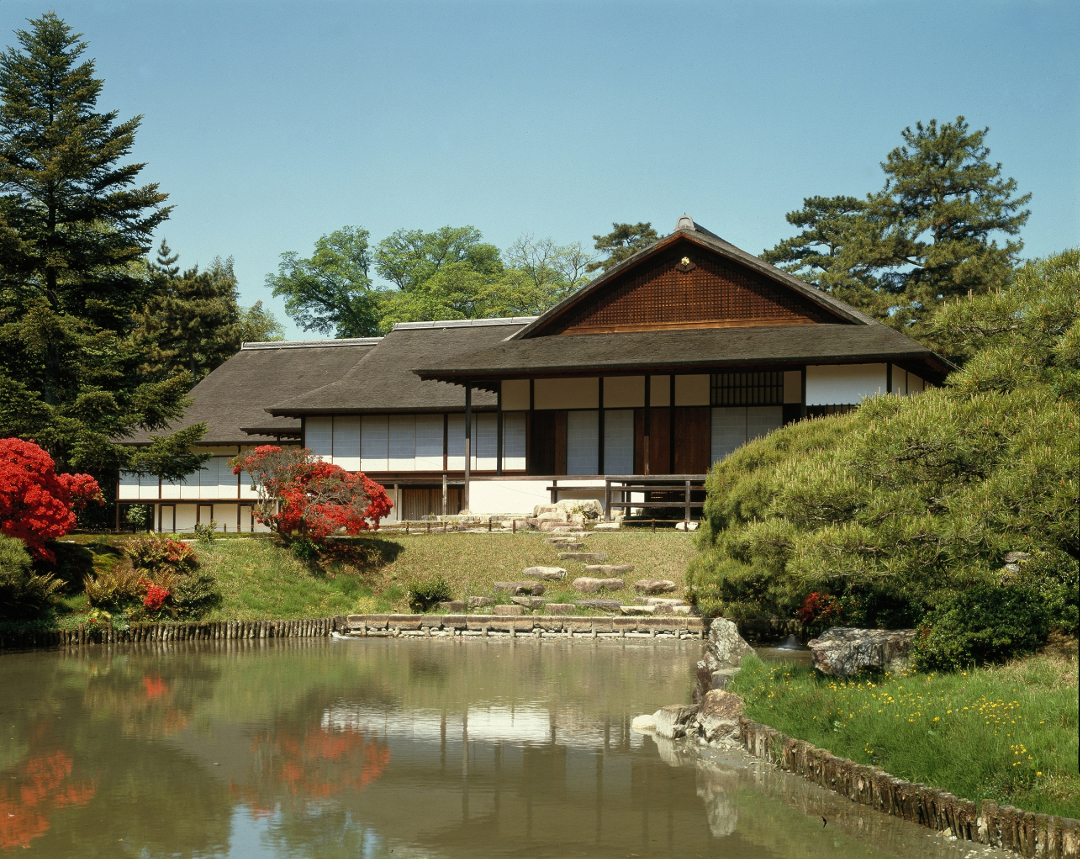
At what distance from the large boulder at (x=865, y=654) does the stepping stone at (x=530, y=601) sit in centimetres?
891

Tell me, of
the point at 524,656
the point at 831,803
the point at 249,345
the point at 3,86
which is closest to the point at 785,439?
the point at 524,656

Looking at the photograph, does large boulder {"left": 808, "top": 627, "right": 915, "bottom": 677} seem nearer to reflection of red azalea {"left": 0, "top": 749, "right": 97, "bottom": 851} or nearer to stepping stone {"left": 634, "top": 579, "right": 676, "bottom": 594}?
reflection of red azalea {"left": 0, "top": 749, "right": 97, "bottom": 851}

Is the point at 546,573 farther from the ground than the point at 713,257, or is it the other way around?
the point at 713,257

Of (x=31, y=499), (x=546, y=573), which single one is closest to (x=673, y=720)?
(x=546, y=573)

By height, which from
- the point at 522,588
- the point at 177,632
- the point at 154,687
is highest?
the point at 522,588

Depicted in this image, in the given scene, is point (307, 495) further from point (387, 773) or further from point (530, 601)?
point (387, 773)

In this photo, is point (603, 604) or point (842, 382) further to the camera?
point (842, 382)

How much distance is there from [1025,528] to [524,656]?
9.07 m

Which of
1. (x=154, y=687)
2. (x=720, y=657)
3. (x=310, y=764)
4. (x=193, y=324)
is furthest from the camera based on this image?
(x=193, y=324)

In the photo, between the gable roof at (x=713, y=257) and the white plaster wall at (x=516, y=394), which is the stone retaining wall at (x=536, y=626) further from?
the gable roof at (x=713, y=257)

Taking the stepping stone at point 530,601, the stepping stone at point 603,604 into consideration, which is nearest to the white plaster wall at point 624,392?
the stepping stone at point 530,601

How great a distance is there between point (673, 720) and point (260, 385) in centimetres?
3014

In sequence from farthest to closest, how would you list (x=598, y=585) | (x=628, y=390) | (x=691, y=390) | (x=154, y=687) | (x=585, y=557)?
(x=628, y=390)
(x=691, y=390)
(x=585, y=557)
(x=598, y=585)
(x=154, y=687)

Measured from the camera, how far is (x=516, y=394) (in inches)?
1205
